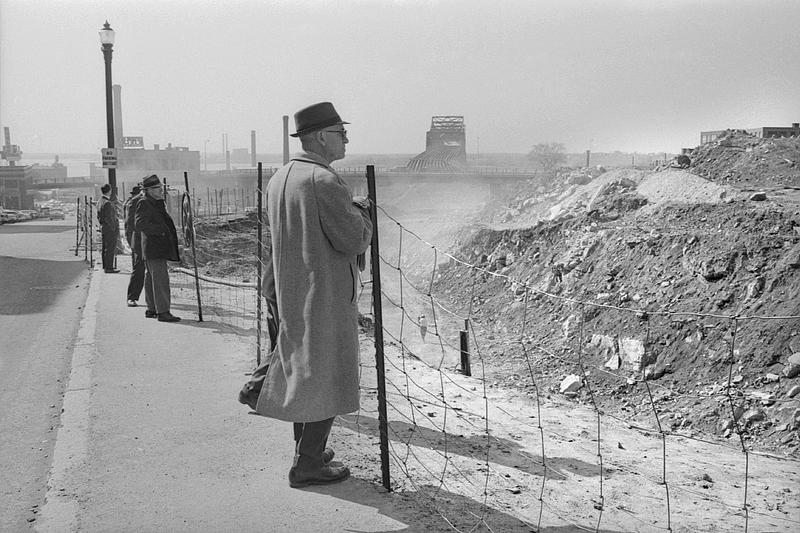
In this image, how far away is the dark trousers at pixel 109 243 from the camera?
1413 centimetres

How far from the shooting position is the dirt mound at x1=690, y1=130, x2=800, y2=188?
52.1 feet

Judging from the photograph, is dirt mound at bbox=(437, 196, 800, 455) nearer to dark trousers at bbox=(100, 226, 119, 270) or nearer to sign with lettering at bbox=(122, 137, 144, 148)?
dark trousers at bbox=(100, 226, 119, 270)

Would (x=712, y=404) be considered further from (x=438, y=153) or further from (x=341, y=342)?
(x=438, y=153)

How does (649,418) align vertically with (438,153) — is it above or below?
below

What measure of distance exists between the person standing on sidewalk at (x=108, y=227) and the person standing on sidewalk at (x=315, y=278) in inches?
426

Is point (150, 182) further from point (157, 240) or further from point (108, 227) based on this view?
point (108, 227)

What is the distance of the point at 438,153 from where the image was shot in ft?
269

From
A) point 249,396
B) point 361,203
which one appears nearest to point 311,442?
point 249,396

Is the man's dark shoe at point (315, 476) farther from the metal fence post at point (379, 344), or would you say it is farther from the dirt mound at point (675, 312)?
the dirt mound at point (675, 312)

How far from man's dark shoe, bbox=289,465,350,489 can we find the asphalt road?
1.38m

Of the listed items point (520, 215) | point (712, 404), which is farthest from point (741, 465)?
point (520, 215)

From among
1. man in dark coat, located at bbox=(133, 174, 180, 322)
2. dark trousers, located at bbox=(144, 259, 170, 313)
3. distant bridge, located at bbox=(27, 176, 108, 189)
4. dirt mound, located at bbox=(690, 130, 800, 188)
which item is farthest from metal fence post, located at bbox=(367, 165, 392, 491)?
distant bridge, located at bbox=(27, 176, 108, 189)

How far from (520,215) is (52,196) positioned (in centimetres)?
7955

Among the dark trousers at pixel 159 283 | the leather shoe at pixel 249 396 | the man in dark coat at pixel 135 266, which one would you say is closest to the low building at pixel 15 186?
the man in dark coat at pixel 135 266
